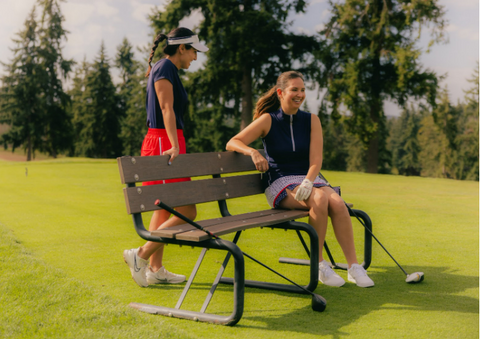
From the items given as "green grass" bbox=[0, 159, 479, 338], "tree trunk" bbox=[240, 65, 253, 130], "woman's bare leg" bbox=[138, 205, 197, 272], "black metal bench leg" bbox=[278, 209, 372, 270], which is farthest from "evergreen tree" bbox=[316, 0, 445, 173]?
"woman's bare leg" bbox=[138, 205, 197, 272]

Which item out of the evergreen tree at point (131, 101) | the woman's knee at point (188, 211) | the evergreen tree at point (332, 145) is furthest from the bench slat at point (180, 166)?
the evergreen tree at point (131, 101)

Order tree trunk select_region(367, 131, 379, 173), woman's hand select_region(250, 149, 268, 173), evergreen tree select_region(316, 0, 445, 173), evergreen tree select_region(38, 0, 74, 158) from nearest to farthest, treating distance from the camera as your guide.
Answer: woman's hand select_region(250, 149, 268, 173) < evergreen tree select_region(316, 0, 445, 173) < tree trunk select_region(367, 131, 379, 173) < evergreen tree select_region(38, 0, 74, 158)

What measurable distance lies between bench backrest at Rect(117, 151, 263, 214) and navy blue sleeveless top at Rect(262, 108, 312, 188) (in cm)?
32

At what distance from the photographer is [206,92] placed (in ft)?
103

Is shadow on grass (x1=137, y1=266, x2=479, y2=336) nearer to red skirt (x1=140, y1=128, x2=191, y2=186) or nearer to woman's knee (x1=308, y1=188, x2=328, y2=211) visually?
woman's knee (x1=308, y1=188, x2=328, y2=211)

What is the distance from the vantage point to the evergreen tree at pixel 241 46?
29.6m

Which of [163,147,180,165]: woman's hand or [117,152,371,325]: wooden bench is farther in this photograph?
[163,147,180,165]: woman's hand

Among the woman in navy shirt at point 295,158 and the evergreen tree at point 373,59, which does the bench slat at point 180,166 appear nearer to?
the woman in navy shirt at point 295,158

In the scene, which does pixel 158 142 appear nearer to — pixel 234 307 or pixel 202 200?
pixel 202 200

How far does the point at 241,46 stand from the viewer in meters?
29.6

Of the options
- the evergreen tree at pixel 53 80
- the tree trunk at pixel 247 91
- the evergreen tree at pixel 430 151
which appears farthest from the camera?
the evergreen tree at pixel 430 151

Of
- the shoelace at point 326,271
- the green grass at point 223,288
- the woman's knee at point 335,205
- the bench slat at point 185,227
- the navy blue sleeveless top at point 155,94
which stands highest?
the navy blue sleeveless top at point 155,94

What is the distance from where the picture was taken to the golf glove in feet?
13.8

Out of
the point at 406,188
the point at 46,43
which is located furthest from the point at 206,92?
the point at 46,43
